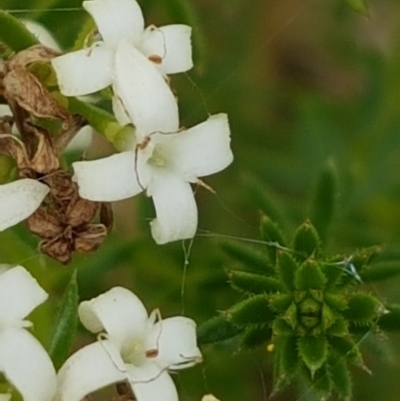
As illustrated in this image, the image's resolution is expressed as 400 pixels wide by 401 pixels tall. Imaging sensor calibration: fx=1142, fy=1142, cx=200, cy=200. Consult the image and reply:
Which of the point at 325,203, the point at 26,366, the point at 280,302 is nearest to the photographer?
the point at 26,366

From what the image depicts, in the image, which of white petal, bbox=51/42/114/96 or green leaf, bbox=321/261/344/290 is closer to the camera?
white petal, bbox=51/42/114/96

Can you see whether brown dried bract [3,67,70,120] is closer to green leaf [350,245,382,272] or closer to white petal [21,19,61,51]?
white petal [21,19,61,51]

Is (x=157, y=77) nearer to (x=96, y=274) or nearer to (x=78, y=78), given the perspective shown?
(x=78, y=78)

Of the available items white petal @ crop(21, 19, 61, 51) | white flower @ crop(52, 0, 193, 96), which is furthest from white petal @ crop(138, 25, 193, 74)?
white petal @ crop(21, 19, 61, 51)

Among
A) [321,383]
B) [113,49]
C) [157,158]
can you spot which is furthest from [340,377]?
[113,49]

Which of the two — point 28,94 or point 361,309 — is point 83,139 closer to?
point 28,94
